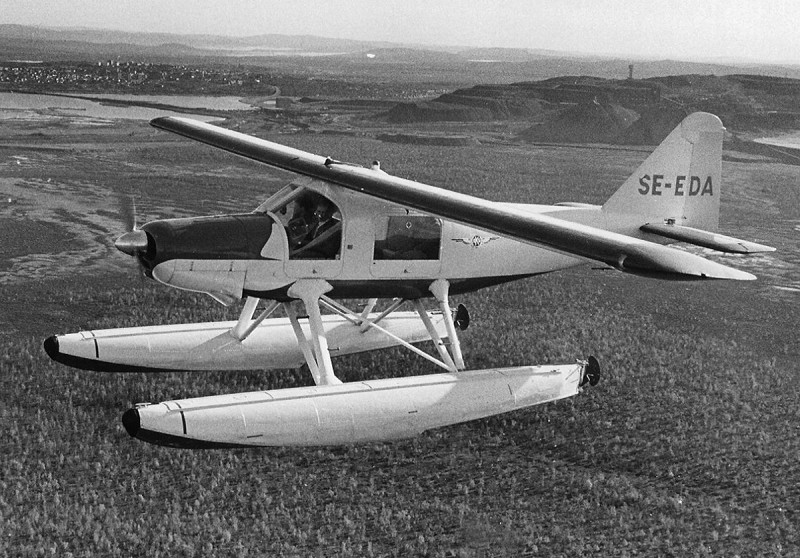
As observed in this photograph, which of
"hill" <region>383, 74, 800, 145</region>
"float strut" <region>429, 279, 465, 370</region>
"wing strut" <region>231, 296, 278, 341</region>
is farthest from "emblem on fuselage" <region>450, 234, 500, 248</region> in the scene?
"hill" <region>383, 74, 800, 145</region>

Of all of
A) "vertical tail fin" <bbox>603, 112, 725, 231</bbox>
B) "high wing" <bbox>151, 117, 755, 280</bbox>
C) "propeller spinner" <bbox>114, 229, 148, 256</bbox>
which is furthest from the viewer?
"vertical tail fin" <bbox>603, 112, 725, 231</bbox>

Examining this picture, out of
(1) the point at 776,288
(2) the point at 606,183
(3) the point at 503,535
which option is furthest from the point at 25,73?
(3) the point at 503,535

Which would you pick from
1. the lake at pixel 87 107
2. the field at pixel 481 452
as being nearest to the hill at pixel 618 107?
the lake at pixel 87 107

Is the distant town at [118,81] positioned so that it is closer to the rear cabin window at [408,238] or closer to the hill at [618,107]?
the hill at [618,107]

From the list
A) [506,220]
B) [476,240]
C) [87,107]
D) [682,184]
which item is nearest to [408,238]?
[476,240]

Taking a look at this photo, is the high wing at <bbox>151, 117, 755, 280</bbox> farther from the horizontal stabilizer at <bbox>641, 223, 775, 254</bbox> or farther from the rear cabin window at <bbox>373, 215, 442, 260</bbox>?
the horizontal stabilizer at <bbox>641, 223, 775, 254</bbox>

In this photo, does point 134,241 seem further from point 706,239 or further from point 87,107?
point 87,107
